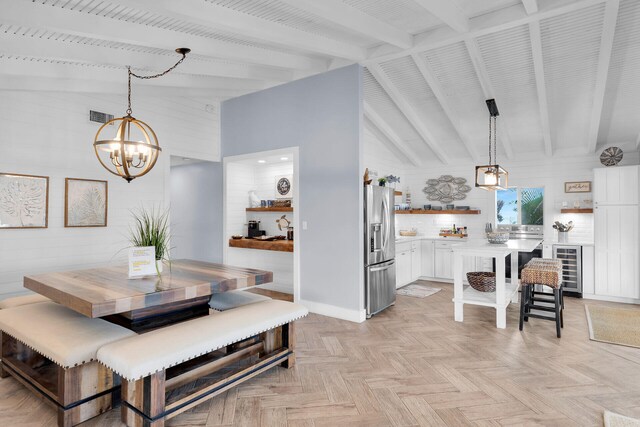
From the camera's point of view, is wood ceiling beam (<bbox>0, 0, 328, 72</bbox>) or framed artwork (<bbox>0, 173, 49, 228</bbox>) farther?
framed artwork (<bbox>0, 173, 49, 228</bbox>)

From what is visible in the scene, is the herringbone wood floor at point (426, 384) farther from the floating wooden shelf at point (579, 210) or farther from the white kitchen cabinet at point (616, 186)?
the floating wooden shelf at point (579, 210)

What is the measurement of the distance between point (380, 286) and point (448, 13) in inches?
125

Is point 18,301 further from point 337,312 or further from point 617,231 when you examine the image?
point 617,231

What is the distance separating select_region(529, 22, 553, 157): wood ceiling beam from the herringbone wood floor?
289 cm

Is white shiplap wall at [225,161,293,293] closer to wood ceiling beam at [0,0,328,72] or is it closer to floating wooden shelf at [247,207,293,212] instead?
floating wooden shelf at [247,207,293,212]

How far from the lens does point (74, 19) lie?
3.03m

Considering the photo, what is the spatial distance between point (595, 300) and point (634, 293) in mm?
485

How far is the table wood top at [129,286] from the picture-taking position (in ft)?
7.42

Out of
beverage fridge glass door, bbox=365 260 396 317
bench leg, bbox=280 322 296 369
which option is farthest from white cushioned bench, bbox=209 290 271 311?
beverage fridge glass door, bbox=365 260 396 317

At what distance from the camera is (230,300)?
334cm

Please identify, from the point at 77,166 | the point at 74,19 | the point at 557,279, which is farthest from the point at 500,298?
the point at 77,166

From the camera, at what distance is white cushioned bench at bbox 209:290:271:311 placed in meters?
3.24

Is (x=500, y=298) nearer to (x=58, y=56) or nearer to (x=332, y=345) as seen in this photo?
(x=332, y=345)

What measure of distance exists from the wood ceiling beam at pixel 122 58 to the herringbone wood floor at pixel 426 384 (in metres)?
2.86
